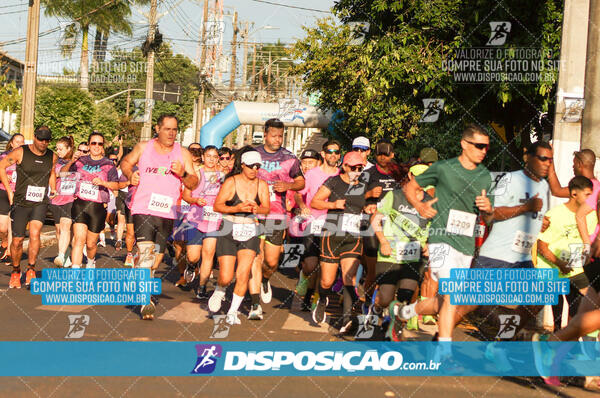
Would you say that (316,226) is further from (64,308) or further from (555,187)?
(64,308)

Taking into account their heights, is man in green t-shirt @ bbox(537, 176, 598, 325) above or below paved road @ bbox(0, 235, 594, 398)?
above

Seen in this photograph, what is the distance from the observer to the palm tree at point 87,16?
59531 millimetres

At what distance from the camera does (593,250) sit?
23.9 feet

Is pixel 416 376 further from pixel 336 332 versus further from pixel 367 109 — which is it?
pixel 367 109

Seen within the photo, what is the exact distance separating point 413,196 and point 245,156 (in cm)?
258

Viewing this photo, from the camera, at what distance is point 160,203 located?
930 cm

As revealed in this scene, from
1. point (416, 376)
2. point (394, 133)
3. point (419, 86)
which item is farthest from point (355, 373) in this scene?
point (394, 133)

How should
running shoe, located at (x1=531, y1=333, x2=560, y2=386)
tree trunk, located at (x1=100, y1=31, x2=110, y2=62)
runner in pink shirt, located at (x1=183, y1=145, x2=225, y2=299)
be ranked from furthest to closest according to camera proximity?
tree trunk, located at (x1=100, y1=31, x2=110, y2=62) < runner in pink shirt, located at (x1=183, y1=145, x2=225, y2=299) < running shoe, located at (x1=531, y1=333, x2=560, y2=386)

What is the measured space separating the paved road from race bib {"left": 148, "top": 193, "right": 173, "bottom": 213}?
4.09 ft

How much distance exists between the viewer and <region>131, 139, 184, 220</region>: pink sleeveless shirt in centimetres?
926

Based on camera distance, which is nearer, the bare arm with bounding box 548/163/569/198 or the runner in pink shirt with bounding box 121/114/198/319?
the bare arm with bounding box 548/163/569/198

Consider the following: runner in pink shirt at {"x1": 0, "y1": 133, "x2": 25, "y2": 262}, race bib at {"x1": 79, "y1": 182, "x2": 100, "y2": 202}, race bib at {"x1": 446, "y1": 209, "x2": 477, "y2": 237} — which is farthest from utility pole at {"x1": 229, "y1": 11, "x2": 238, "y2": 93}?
race bib at {"x1": 446, "y1": 209, "x2": 477, "y2": 237}

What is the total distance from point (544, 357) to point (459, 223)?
4.38 ft

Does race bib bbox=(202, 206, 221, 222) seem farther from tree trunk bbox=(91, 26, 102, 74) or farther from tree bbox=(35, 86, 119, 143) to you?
tree trunk bbox=(91, 26, 102, 74)
